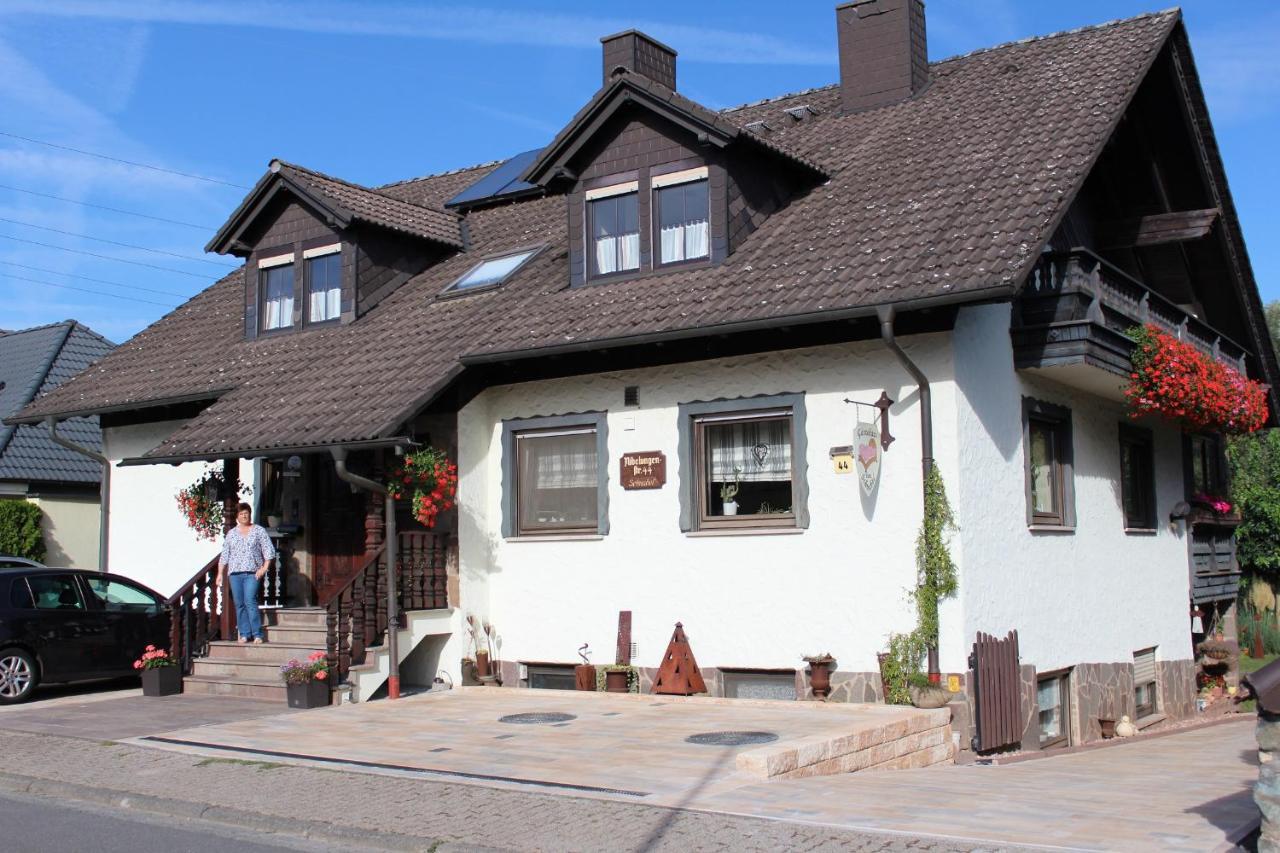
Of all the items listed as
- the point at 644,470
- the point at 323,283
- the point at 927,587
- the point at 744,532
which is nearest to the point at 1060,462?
the point at 927,587

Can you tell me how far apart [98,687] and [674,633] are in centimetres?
752

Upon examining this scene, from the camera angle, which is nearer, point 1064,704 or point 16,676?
point 16,676

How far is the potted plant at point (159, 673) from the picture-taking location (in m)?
14.7

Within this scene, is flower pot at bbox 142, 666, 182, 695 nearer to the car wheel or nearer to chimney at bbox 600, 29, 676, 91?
the car wheel

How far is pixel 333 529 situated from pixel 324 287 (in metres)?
3.74

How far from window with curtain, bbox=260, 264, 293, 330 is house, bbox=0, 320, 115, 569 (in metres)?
6.57

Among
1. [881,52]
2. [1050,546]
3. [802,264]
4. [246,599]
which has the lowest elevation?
[246,599]

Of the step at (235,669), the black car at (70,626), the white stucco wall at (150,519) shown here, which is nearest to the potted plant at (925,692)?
the step at (235,669)

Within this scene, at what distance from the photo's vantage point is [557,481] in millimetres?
14867

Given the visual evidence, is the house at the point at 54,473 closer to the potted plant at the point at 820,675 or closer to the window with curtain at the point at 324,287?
the window with curtain at the point at 324,287

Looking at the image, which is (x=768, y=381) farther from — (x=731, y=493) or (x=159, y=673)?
(x=159, y=673)

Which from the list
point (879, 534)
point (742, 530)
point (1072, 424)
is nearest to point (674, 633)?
point (742, 530)

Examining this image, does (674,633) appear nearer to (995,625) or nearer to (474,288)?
(995,625)

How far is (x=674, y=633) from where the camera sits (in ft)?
44.7
